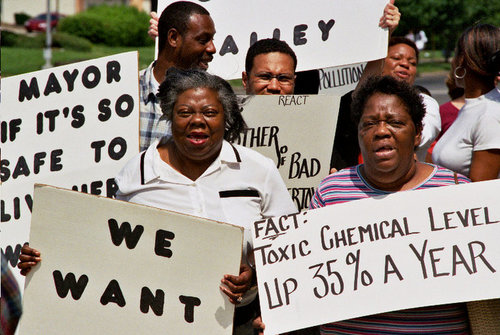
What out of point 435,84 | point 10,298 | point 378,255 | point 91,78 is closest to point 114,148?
point 91,78

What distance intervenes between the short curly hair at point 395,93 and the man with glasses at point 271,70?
110cm

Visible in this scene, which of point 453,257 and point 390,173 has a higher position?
point 390,173

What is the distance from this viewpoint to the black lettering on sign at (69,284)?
126 inches

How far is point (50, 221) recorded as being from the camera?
127 inches

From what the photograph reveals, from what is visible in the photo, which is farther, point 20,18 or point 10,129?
point 20,18

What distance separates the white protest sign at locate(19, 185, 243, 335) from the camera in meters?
3.06

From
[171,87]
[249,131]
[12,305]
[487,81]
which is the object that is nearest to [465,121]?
[487,81]

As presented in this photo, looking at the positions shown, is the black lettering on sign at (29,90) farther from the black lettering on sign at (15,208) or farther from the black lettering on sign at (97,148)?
the black lettering on sign at (15,208)

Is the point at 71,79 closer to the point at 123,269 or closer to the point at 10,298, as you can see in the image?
the point at 123,269

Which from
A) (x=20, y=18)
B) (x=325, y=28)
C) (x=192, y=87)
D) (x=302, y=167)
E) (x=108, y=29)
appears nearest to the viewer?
(x=192, y=87)

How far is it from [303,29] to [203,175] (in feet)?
6.23

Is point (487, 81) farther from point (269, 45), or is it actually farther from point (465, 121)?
point (269, 45)

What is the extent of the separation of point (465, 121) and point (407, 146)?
31.8 inches

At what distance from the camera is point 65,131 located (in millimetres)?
4070
